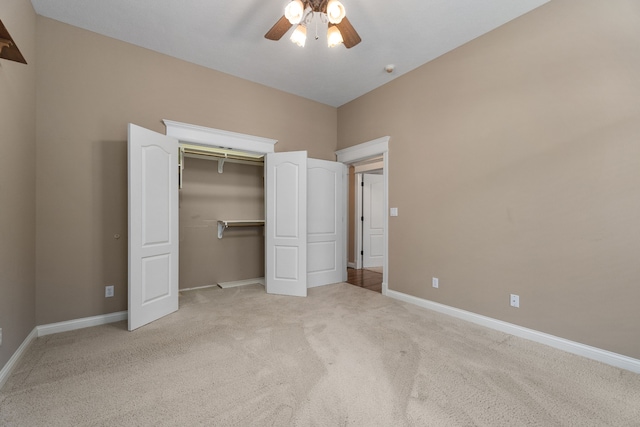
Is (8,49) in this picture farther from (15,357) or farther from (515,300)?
(515,300)

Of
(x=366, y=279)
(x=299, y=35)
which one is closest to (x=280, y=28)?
(x=299, y=35)

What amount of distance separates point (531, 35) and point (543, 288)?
2.40 metres

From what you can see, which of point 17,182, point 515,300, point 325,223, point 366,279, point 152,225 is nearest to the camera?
point 17,182

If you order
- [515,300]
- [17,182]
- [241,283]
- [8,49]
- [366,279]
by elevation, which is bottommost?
[366,279]

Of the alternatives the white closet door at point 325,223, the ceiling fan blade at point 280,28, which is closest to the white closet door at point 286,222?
the white closet door at point 325,223

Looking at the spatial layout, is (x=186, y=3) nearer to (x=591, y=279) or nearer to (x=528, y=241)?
(x=528, y=241)

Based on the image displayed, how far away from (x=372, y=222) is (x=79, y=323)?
521cm

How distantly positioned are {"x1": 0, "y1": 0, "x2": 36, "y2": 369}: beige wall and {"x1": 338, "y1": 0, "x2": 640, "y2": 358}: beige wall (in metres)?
3.92

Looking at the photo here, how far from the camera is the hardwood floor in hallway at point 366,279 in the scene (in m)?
4.54

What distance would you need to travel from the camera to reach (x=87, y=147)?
9.47 ft

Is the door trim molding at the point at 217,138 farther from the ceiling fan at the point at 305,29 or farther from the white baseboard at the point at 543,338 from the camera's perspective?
the white baseboard at the point at 543,338

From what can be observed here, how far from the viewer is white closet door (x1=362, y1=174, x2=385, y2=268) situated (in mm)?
6219

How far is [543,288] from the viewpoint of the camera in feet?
8.22

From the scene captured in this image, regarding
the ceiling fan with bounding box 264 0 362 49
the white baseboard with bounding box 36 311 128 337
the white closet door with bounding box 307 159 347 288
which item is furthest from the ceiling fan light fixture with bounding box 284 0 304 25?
the white baseboard with bounding box 36 311 128 337
